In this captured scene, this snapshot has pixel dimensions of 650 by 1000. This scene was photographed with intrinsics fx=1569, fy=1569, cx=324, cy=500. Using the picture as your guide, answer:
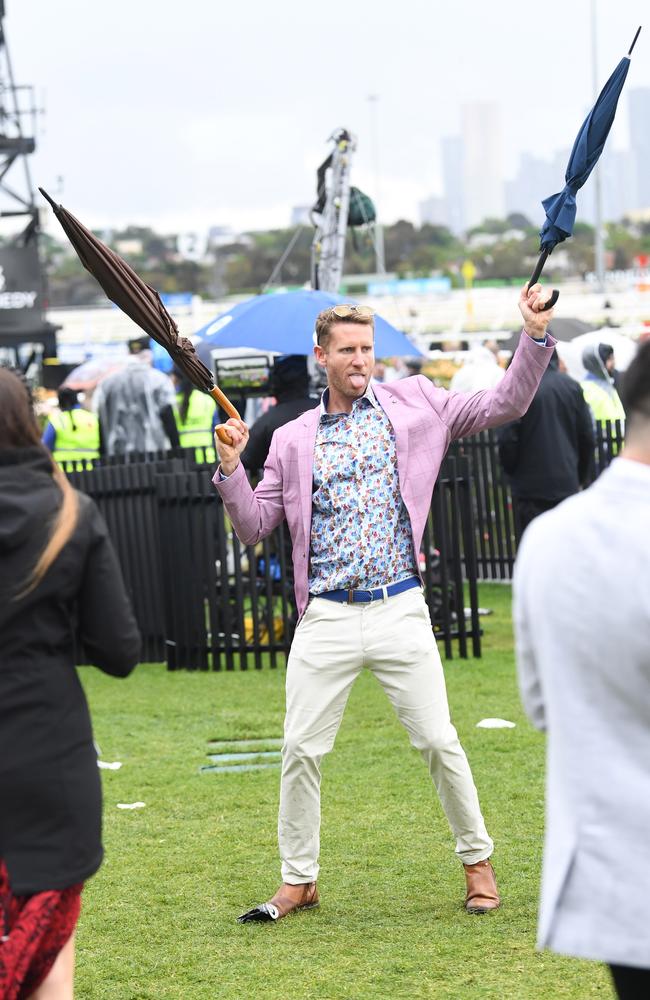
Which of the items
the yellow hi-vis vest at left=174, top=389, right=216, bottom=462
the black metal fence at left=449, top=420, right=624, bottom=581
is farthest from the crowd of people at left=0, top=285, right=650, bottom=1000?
the yellow hi-vis vest at left=174, top=389, right=216, bottom=462

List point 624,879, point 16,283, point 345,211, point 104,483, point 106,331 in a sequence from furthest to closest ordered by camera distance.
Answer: point 106,331 < point 16,283 < point 345,211 < point 104,483 < point 624,879

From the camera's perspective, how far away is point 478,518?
1441cm

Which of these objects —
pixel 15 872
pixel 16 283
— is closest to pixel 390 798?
pixel 15 872

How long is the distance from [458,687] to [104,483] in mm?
3220

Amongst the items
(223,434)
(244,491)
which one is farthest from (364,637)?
(223,434)

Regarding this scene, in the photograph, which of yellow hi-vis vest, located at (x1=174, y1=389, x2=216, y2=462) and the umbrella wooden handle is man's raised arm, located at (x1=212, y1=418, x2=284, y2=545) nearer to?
the umbrella wooden handle

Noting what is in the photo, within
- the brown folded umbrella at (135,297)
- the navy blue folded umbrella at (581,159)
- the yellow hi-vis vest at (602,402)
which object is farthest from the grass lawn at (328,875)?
the yellow hi-vis vest at (602,402)

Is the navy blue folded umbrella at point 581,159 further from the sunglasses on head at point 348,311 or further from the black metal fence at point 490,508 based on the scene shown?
the black metal fence at point 490,508

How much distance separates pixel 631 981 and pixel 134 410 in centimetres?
1131

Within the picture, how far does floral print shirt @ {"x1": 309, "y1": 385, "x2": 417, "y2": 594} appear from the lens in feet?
17.8

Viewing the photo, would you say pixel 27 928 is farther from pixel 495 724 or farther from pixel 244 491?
pixel 495 724

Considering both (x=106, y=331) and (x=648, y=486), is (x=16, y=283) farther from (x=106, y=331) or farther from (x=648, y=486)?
(x=106, y=331)

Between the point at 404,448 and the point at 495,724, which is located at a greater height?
the point at 404,448

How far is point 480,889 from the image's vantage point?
5.58 meters
